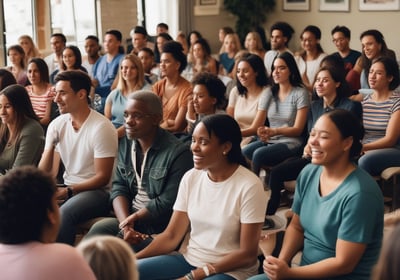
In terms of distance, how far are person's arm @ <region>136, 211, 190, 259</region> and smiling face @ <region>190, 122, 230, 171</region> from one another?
270 millimetres

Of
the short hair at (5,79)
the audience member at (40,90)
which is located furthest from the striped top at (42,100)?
the short hair at (5,79)

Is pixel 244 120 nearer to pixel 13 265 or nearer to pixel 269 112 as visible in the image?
pixel 269 112

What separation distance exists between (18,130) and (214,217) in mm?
1847

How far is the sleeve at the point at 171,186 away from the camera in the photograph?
10.7 ft

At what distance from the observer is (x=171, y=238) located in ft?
9.67

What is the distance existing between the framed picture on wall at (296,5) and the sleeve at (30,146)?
6.36 metres

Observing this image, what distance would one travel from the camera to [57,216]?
2.01 m

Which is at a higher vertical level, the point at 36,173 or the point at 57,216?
the point at 36,173

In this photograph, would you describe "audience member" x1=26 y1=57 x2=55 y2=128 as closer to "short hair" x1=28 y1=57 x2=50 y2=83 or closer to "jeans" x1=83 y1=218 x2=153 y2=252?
"short hair" x1=28 y1=57 x2=50 y2=83

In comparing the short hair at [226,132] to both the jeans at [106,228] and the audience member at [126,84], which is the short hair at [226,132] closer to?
the jeans at [106,228]

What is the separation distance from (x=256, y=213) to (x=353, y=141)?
0.47 m

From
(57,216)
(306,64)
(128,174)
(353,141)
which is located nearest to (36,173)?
(57,216)

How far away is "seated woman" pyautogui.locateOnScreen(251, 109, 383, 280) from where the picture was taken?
2.43 metres

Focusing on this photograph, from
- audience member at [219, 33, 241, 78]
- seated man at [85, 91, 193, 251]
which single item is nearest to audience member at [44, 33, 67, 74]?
audience member at [219, 33, 241, 78]
